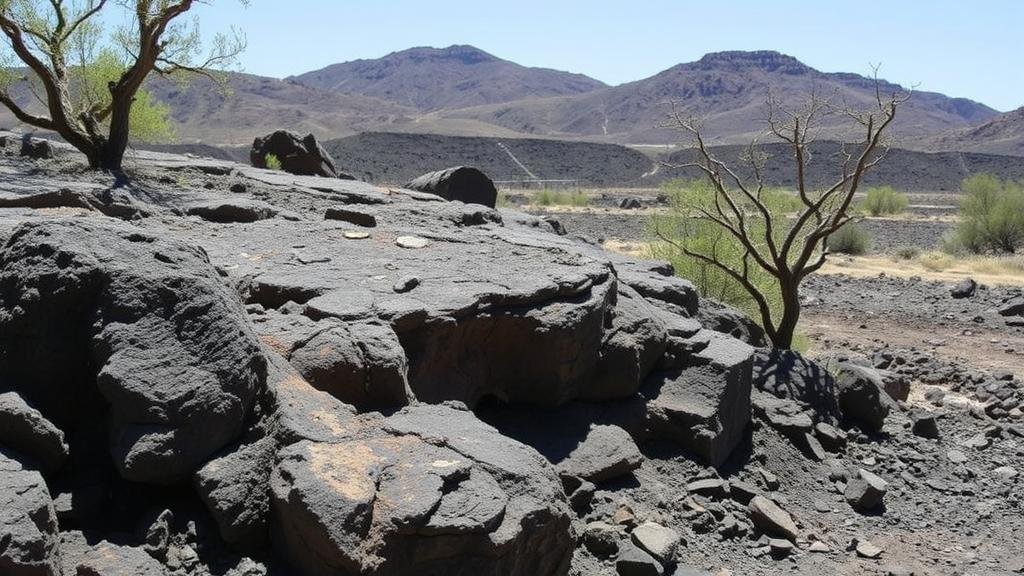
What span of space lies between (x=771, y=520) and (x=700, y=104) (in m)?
132

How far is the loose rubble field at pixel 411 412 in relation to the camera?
140 inches

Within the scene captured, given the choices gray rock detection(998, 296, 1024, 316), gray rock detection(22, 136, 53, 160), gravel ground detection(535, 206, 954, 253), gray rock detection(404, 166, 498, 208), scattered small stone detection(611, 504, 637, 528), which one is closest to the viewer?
scattered small stone detection(611, 504, 637, 528)

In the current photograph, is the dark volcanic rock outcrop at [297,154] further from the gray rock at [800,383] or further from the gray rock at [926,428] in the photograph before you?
the gray rock at [926,428]

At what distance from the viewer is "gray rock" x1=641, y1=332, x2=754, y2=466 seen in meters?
6.04

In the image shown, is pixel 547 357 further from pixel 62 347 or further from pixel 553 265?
pixel 62 347

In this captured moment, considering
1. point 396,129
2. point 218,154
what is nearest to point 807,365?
point 218,154

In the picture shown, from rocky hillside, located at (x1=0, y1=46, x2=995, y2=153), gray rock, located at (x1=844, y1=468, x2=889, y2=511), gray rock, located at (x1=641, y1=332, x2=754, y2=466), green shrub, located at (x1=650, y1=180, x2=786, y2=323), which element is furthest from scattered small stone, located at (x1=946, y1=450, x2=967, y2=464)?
rocky hillside, located at (x1=0, y1=46, x2=995, y2=153)

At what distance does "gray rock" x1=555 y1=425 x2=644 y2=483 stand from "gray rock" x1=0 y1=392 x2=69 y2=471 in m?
2.52

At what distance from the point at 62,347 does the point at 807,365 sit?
228 inches

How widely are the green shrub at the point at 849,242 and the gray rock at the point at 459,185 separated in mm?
15296

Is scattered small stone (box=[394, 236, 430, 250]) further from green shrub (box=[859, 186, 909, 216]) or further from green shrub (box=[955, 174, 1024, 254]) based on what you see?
green shrub (box=[859, 186, 909, 216])

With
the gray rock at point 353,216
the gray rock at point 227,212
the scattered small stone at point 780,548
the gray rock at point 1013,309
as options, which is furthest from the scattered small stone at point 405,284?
the gray rock at point 1013,309

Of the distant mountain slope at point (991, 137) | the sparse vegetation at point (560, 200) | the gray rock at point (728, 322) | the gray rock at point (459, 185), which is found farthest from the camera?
the distant mountain slope at point (991, 137)


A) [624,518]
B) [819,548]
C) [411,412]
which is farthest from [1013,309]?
[411,412]
